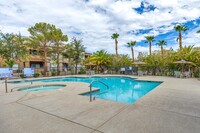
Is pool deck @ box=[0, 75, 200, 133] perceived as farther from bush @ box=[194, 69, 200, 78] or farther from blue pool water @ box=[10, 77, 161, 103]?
bush @ box=[194, 69, 200, 78]

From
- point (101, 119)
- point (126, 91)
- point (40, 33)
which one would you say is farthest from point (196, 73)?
point (40, 33)

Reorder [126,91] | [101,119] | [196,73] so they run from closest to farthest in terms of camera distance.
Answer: [101,119]
[126,91]
[196,73]

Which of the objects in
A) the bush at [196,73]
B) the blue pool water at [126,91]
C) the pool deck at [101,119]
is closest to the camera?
the pool deck at [101,119]

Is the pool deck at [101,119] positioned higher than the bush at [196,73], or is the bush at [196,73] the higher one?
the bush at [196,73]

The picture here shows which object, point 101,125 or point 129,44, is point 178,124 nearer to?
point 101,125

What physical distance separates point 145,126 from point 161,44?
26.8 meters

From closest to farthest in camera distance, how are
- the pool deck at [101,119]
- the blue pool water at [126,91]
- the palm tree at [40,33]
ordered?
1. the pool deck at [101,119]
2. the blue pool water at [126,91]
3. the palm tree at [40,33]

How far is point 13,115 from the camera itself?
3.43 meters

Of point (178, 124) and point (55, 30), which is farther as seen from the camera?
point (55, 30)

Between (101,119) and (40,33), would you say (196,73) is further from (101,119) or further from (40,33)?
(40,33)

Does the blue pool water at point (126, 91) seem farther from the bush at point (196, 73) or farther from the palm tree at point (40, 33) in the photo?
the palm tree at point (40, 33)

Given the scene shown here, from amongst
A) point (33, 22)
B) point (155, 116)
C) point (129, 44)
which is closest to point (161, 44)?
point (129, 44)

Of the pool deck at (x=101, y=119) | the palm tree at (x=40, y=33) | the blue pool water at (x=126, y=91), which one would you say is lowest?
the blue pool water at (x=126, y=91)

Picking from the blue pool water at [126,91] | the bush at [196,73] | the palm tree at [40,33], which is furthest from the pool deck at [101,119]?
the palm tree at [40,33]
